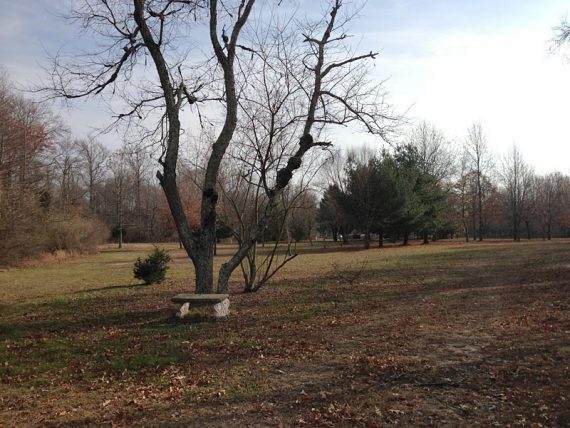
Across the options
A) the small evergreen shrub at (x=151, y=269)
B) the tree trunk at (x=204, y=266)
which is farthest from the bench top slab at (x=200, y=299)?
the small evergreen shrub at (x=151, y=269)

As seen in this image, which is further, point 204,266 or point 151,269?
point 151,269

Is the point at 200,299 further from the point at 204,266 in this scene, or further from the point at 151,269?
the point at 151,269

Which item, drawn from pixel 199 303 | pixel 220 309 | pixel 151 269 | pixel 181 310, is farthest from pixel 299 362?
pixel 151 269

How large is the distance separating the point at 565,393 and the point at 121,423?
422 centimetres

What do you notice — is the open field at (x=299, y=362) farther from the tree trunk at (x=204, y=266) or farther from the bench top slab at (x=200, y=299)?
the tree trunk at (x=204, y=266)

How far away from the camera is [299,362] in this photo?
6234mm

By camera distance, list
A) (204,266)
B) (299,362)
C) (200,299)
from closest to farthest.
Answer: (299,362), (200,299), (204,266)

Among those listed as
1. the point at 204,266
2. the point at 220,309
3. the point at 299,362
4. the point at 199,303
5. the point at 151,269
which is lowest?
the point at 299,362

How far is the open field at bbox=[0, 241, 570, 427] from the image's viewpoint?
14.8 feet

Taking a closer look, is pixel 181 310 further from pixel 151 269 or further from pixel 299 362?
pixel 151 269

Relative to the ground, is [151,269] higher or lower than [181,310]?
higher

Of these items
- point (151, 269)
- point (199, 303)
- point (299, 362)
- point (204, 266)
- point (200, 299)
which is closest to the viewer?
point (299, 362)

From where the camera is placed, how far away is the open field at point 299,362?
4.51 metres

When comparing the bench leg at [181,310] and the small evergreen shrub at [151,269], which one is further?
the small evergreen shrub at [151,269]
